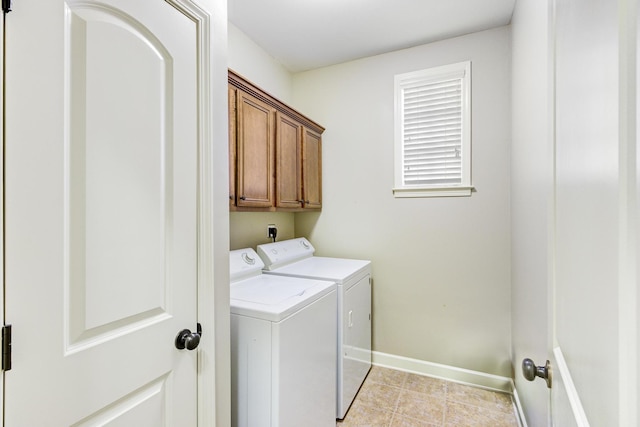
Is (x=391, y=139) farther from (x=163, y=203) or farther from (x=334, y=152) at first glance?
(x=163, y=203)

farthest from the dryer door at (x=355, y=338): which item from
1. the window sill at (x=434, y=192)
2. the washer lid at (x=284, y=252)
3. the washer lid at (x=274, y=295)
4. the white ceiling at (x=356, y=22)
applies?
the white ceiling at (x=356, y=22)

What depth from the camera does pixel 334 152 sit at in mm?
2818

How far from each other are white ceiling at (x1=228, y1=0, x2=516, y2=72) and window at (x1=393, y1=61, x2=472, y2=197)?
0.94ft

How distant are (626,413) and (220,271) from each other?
111 cm

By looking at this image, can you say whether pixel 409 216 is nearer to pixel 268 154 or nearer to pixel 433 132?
pixel 433 132

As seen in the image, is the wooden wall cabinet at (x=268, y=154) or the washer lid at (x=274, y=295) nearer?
the washer lid at (x=274, y=295)

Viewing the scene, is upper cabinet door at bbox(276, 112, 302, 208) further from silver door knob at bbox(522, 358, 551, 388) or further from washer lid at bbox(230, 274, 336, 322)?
silver door knob at bbox(522, 358, 551, 388)

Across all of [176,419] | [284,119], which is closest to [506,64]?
[284,119]

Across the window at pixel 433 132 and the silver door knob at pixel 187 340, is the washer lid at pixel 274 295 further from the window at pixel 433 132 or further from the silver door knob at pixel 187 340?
the window at pixel 433 132

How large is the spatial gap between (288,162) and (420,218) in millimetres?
1209

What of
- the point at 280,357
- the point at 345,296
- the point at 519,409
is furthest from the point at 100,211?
the point at 519,409

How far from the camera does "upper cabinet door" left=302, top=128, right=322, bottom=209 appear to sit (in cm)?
255

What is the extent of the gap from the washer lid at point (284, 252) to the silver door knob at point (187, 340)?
1153mm

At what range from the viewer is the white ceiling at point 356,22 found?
6.56 feet
